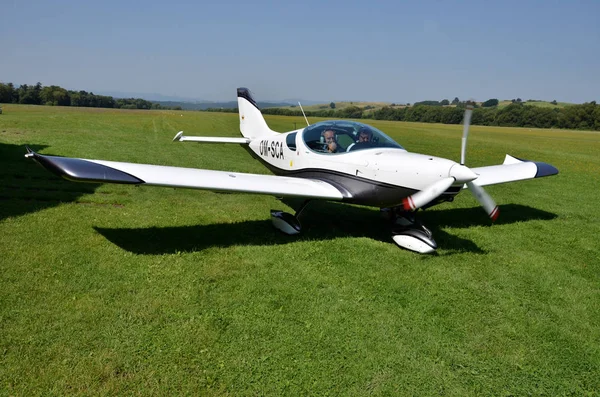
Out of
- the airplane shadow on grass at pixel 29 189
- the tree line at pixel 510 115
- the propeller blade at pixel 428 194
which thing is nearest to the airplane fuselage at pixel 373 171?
the propeller blade at pixel 428 194

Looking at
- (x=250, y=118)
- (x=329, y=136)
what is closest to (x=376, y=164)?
(x=329, y=136)

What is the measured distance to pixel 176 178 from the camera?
554 centimetres

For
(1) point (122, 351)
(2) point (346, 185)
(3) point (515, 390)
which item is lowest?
(3) point (515, 390)

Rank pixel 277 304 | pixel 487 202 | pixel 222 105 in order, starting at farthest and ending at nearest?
pixel 222 105 < pixel 487 202 < pixel 277 304

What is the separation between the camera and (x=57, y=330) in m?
3.68

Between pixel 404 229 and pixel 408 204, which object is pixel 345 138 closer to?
pixel 408 204

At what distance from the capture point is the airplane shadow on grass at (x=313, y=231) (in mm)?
5996

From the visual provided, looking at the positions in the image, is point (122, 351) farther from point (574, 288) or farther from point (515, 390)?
point (574, 288)

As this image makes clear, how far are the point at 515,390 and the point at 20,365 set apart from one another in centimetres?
428

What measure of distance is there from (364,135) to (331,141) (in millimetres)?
612

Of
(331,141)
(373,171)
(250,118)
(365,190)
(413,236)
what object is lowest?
(413,236)

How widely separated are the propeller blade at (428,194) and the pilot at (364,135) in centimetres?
151

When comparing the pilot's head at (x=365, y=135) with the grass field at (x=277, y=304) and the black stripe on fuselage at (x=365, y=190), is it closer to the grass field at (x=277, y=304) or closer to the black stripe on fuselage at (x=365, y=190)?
the black stripe on fuselage at (x=365, y=190)

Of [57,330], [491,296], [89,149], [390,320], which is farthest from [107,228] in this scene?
[89,149]
